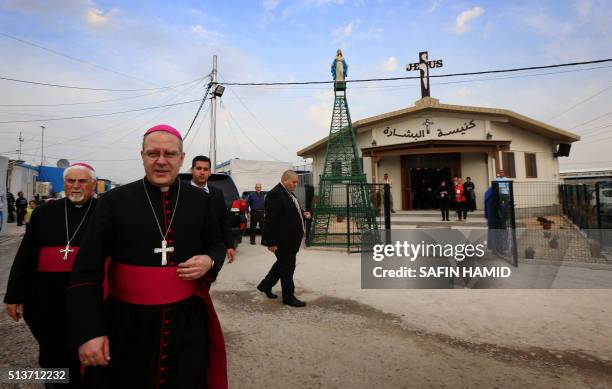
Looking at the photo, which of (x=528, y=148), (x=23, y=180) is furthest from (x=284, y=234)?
(x=23, y=180)

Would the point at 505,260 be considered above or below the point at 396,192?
below

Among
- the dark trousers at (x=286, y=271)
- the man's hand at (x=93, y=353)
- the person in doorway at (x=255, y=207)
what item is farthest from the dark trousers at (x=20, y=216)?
the man's hand at (x=93, y=353)

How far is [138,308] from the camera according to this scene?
1.59 meters

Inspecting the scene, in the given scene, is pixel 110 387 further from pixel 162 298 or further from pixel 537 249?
pixel 537 249

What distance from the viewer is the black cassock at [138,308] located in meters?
1.49

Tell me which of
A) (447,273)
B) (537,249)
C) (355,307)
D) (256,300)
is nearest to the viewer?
(355,307)

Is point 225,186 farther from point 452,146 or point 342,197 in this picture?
point 452,146

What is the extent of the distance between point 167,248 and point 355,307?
3260mm

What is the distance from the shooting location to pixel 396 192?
700 inches

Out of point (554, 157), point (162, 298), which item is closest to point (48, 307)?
point (162, 298)

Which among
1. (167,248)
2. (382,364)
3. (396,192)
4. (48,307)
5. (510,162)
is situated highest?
(510,162)

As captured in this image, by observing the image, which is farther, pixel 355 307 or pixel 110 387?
pixel 355 307

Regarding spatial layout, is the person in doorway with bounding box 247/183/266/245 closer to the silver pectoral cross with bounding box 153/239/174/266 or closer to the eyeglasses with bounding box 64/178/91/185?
the eyeglasses with bounding box 64/178/91/185

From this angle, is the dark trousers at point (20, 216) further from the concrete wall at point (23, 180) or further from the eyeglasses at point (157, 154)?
the eyeglasses at point (157, 154)
